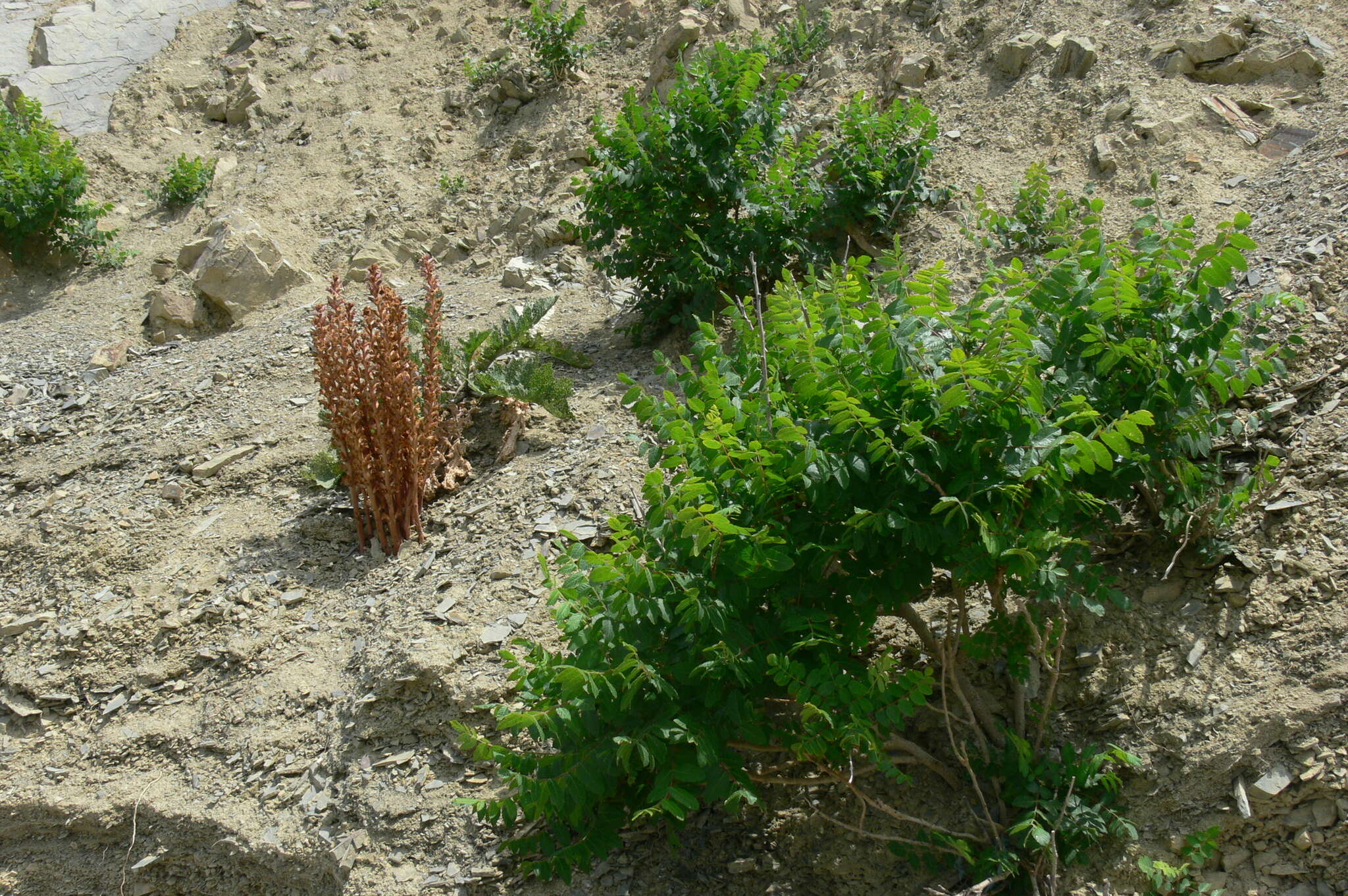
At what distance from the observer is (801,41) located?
739 cm

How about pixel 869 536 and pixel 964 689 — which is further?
pixel 964 689

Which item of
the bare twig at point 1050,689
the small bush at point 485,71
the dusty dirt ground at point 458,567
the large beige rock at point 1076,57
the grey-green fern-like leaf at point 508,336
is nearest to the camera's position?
the bare twig at point 1050,689

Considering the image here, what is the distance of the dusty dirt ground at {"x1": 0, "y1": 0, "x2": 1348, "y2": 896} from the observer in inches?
117

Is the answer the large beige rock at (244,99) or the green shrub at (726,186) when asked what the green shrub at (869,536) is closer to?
the green shrub at (726,186)

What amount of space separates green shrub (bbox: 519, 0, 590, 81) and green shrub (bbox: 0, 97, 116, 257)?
11.9ft

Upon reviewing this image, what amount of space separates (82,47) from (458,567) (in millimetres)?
8246

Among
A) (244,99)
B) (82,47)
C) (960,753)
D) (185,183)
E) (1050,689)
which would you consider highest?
(82,47)

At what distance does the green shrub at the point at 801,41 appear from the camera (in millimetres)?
7344

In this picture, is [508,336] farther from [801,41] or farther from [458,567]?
[801,41]

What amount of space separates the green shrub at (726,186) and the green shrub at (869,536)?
7.47 ft

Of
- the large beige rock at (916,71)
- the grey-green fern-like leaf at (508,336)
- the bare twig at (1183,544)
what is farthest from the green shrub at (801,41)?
the bare twig at (1183,544)

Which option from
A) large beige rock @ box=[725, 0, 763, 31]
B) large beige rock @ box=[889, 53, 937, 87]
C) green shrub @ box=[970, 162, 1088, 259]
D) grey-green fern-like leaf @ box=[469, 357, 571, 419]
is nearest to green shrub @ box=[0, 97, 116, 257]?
grey-green fern-like leaf @ box=[469, 357, 571, 419]

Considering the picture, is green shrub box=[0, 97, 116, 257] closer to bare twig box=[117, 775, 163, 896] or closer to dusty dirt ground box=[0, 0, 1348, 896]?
dusty dirt ground box=[0, 0, 1348, 896]

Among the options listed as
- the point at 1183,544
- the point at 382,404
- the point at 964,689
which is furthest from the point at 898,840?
the point at 382,404
